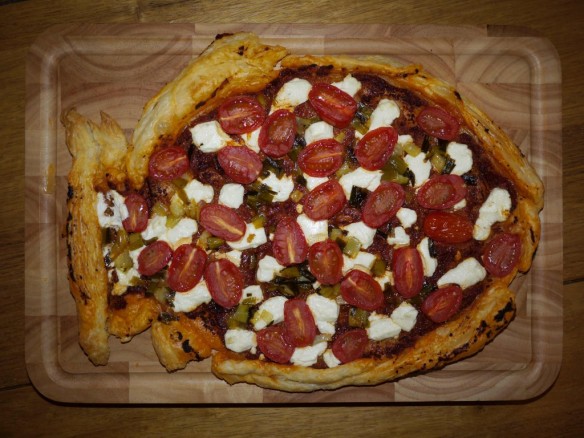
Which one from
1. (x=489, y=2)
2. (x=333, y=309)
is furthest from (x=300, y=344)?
(x=489, y=2)

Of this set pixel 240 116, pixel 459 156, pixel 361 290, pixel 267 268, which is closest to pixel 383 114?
pixel 459 156

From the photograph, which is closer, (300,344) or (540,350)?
(300,344)

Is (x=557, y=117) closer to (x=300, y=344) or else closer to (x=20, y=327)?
(x=300, y=344)

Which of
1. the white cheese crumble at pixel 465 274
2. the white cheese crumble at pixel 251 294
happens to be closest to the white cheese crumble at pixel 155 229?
the white cheese crumble at pixel 251 294

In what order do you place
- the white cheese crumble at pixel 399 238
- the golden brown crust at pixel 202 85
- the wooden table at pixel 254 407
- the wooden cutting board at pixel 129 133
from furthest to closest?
the wooden table at pixel 254 407 → the wooden cutting board at pixel 129 133 → the white cheese crumble at pixel 399 238 → the golden brown crust at pixel 202 85

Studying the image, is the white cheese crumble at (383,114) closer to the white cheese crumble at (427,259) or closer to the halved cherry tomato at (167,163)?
the white cheese crumble at (427,259)

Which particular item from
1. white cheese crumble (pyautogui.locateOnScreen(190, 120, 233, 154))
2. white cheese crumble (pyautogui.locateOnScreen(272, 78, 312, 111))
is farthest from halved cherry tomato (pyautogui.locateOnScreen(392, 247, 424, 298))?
white cheese crumble (pyautogui.locateOnScreen(190, 120, 233, 154))

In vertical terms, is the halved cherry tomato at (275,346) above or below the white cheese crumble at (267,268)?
below

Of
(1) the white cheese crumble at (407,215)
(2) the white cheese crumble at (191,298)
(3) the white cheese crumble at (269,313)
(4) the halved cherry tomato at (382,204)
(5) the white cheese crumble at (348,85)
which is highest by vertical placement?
(5) the white cheese crumble at (348,85)
